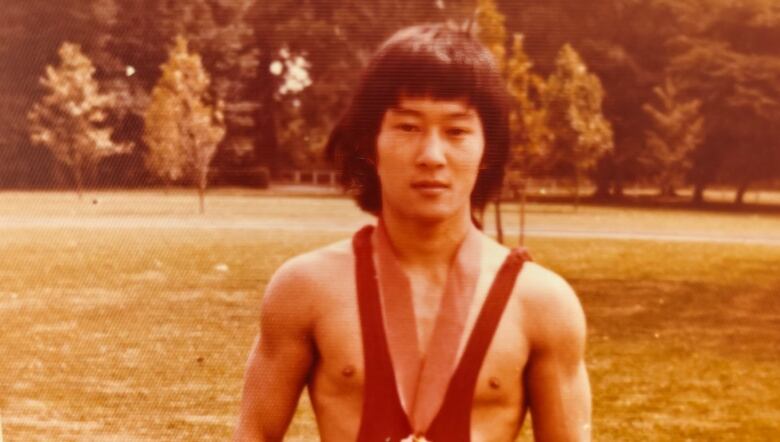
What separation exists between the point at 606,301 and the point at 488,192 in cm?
178

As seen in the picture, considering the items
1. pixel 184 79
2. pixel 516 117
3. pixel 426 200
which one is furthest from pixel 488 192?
pixel 184 79

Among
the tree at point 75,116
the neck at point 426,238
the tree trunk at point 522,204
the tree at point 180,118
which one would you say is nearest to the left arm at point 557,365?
the neck at point 426,238

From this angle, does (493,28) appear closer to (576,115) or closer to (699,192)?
(576,115)

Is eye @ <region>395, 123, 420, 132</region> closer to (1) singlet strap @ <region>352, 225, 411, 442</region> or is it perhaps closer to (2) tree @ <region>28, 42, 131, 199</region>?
(1) singlet strap @ <region>352, 225, 411, 442</region>

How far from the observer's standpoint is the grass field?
2428 mm

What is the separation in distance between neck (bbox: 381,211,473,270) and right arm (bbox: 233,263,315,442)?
0.41 feet

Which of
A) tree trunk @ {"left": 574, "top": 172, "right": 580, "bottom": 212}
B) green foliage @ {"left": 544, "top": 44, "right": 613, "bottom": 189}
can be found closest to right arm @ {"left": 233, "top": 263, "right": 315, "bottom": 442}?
green foliage @ {"left": 544, "top": 44, "right": 613, "bottom": 189}

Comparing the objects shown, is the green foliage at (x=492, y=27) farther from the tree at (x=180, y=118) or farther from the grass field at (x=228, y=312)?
the tree at (x=180, y=118)

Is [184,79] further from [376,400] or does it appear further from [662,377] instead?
[662,377]

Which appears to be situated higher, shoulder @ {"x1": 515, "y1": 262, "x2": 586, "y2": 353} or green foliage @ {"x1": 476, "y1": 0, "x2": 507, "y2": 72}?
green foliage @ {"x1": 476, "y1": 0, "x2": 507, "y2": 72}

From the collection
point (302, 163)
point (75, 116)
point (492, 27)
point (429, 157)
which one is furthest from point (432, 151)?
point (75, 116)

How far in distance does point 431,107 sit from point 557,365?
0.34 metres

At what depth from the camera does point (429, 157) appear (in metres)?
1.16

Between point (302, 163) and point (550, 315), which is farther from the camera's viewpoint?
point (302, 163)
